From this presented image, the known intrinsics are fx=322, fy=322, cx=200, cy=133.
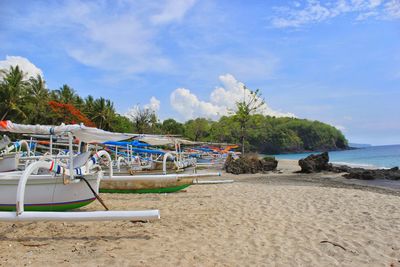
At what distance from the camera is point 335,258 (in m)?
4.95

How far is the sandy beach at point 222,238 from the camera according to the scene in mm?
4820

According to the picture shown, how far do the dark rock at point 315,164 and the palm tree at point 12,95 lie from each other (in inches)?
1142

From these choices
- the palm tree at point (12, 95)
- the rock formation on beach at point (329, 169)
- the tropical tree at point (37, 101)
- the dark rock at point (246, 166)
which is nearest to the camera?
the rock formation on beach at point (329, 169)

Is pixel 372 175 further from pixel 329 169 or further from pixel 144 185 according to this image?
pixel 144 185

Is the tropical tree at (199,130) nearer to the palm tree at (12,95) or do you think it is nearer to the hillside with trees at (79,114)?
the hillside with trees at (79,114)

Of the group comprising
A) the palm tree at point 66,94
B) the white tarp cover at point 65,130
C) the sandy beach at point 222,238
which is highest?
the palm tree at point 66,94

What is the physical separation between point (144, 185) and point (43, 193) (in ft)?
13.5

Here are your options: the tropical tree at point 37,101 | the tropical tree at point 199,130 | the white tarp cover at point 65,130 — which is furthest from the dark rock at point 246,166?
the tropical tree at point 199,130

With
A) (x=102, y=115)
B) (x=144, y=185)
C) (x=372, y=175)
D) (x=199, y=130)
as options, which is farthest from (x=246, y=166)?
(x=199, y=130)

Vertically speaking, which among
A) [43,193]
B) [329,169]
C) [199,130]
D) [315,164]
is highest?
[199,130]

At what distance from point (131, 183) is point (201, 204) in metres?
2.91

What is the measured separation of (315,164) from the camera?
23938 mm

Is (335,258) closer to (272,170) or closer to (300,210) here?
(300,210)

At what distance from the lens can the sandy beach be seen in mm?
4820
